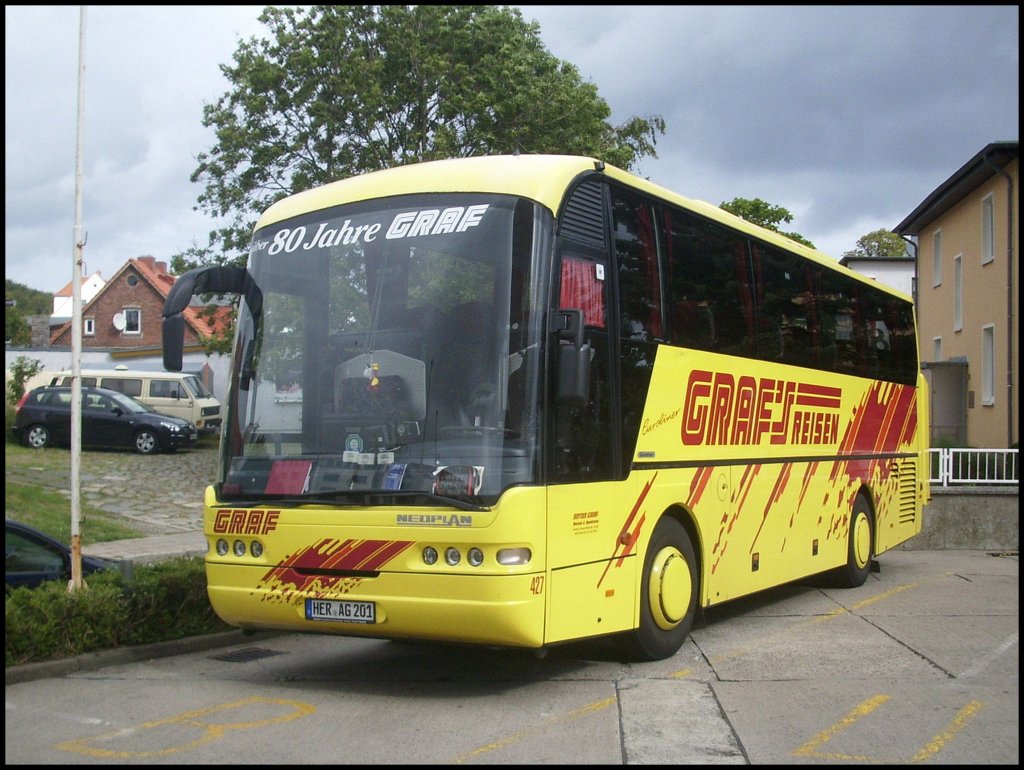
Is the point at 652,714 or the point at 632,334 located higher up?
the point at 632,334

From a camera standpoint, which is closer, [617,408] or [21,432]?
[617,408]

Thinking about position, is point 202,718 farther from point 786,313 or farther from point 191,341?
point 191,341

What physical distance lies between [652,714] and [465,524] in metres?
1.65

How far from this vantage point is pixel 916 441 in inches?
664

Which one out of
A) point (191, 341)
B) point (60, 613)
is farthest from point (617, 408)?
point (191, 341)

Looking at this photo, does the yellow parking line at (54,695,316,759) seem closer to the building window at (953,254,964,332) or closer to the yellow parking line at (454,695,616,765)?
the yellow parking line at (454,695,616,765)

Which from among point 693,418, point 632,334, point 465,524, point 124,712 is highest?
point 632,334

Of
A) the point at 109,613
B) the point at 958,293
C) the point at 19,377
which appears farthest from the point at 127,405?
the point at 958,293

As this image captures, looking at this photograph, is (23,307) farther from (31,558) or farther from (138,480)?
(31,558)

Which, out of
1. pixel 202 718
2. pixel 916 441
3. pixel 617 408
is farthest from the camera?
pixel 916 441

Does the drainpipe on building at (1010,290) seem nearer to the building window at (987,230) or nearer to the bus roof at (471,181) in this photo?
the building window at (987,230)

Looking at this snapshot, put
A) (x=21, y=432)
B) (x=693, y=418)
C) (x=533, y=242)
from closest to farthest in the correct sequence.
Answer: (x=533, y=242), (x=693, y=418), (x=21, y=432)

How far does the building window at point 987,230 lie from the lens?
3123cm

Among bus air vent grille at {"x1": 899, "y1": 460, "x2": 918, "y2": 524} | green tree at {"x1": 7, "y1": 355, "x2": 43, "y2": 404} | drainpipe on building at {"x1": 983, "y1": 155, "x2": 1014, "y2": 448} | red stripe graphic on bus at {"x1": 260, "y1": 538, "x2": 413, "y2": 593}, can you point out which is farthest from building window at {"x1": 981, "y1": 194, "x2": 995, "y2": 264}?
green tree at {"x1": 7, "y1": 355, "x2": 43, "y2": 404}
